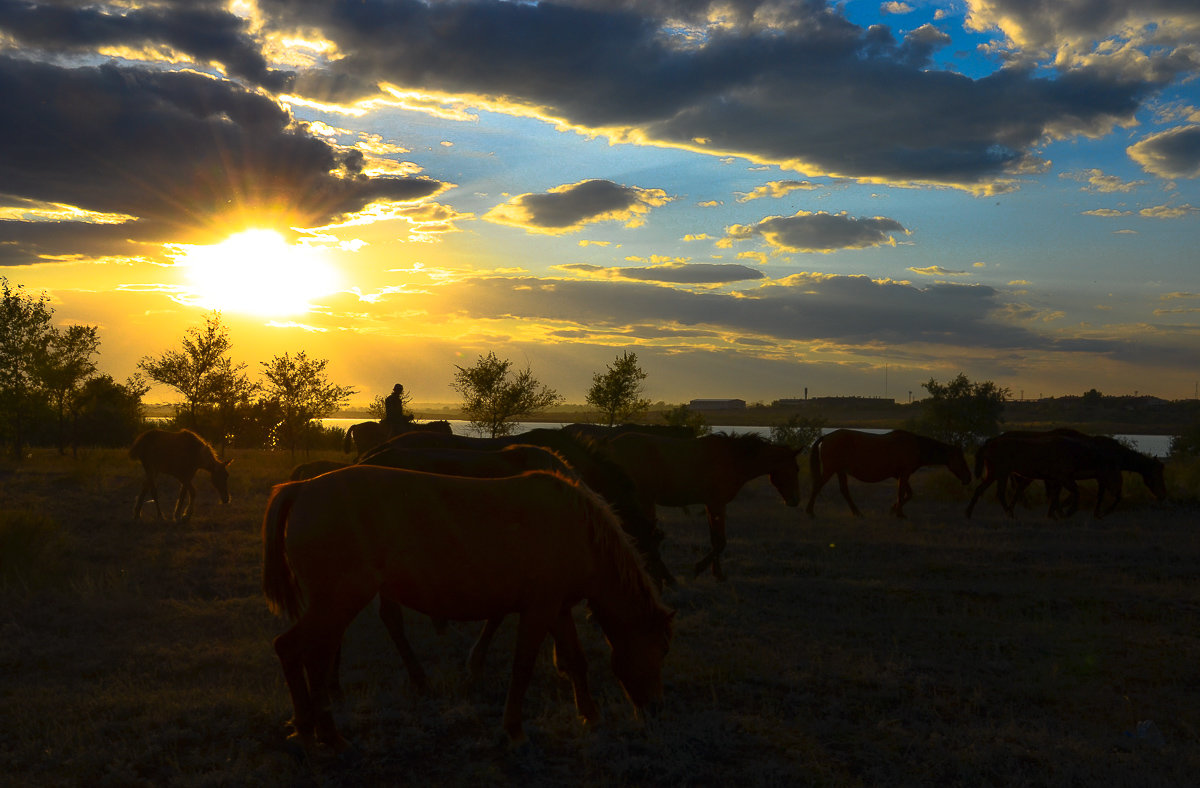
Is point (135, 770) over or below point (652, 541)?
below

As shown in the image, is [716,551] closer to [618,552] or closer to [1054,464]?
[618,552]

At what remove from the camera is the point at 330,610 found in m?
4.73

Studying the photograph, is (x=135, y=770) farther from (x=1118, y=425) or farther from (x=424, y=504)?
(x=1118, y=425)

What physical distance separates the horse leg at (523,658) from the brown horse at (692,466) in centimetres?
646

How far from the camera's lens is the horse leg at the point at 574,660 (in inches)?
217

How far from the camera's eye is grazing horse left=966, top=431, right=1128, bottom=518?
1827 cm

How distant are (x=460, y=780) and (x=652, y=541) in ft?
12.9

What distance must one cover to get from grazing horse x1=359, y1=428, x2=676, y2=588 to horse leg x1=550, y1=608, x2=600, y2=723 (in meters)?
2.09

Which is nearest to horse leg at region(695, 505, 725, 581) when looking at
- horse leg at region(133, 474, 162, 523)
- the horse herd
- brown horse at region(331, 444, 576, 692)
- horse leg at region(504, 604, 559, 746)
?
brown horse at region(331, 444, 576, 692)

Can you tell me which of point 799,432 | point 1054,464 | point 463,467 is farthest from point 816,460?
point 799,432

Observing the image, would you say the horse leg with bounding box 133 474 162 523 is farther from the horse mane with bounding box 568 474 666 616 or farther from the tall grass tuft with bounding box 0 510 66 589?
the horse mane with bounding box 568 474 666 616

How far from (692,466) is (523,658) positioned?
279 inches

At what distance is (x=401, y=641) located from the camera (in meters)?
6.48

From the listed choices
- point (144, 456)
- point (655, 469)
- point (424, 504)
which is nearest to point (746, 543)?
→ point (655, 469)
